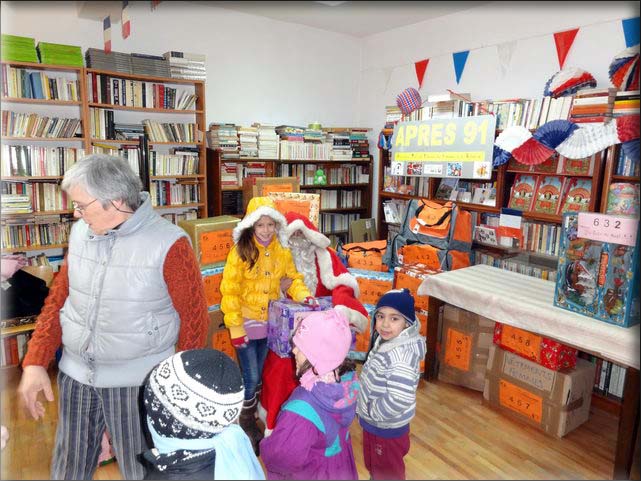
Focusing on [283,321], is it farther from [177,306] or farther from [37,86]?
[37,86]

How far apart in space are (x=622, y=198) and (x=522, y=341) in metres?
1.14

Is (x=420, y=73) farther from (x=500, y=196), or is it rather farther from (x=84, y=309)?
(x=84, y=309)

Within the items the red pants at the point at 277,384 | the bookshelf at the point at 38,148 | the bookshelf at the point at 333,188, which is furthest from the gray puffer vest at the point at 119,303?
the bookshelf at the point at 333,188

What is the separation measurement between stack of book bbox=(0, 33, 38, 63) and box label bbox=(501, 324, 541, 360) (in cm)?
384

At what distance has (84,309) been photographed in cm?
143

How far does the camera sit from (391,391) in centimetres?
176

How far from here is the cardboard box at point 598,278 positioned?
2066 millimetres

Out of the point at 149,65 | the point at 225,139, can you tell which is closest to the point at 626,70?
the point at 225,139

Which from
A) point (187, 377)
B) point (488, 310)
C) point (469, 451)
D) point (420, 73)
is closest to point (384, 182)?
point (420, 73)

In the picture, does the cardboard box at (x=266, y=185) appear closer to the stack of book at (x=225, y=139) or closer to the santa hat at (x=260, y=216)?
the santa hat at (x=260, y=216)

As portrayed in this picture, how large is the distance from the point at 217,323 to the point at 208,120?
2.41m

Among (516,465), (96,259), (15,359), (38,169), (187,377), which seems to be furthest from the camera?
(38,169)

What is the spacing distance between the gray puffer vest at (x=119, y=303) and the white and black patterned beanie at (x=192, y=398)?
386 millimetres

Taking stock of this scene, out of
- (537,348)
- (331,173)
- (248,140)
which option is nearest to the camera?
(537,348)
